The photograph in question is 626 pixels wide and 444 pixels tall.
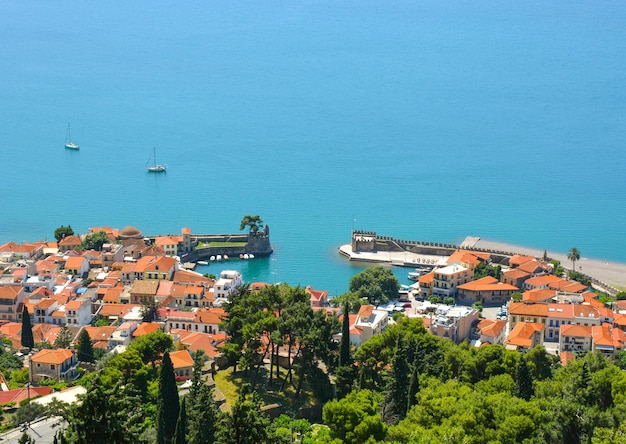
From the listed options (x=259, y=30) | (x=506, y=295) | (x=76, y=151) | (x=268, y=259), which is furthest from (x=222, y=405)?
(x=259, y=30)

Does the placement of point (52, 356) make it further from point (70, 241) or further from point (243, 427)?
point (70, 241)

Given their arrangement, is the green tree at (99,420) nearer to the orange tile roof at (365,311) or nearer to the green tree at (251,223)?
the orange tile roof at (365,311)

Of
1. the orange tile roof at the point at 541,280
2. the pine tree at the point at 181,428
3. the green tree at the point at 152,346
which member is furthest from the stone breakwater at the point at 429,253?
the pine tree at the point at 181,428

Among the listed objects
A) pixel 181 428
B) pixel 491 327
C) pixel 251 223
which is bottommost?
pixel 181 428

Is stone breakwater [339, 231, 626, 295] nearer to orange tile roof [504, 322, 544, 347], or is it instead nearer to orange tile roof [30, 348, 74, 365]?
orange tile roof [504, 322, 544, 347]

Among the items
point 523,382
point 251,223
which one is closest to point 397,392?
point 523,382
